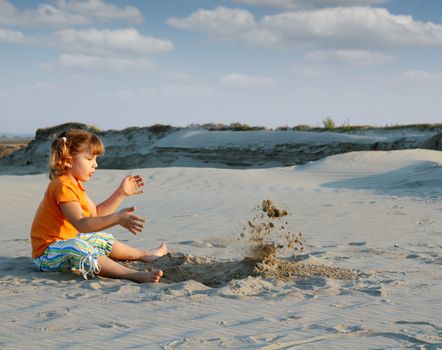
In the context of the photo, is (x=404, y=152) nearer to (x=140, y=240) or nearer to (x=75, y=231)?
(x=140, y=240)

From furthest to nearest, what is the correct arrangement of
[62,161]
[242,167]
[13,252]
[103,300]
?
[242,167]
[13,252]
[62,161]
[103,300]

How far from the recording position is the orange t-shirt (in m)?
4.46

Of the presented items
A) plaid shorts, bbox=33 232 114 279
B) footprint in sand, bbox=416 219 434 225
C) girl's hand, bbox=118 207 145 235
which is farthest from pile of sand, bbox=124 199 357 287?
footprint in sand, bbox=416 219 434 225

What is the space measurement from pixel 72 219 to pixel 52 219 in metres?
0.24

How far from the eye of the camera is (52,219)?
454 cm

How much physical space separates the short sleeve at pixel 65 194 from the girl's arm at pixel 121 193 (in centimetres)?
34

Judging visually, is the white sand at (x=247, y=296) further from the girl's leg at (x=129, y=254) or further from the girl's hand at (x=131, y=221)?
the girl's leg at (x=129, y=254)

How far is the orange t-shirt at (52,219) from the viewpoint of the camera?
446cm

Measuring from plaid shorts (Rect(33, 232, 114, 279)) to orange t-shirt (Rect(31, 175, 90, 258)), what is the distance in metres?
0.08

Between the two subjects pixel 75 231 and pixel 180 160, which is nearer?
pixel 75 231

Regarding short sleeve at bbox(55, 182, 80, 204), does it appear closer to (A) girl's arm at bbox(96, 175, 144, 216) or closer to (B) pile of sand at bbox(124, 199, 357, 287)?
(A) girl's arm at bbox(96, 175, 144, 216)

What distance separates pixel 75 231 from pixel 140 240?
6.13ft

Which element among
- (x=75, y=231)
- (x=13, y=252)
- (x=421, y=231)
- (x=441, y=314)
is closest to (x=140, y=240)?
(x=13, y=252)

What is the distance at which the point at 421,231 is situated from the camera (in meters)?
6.97
